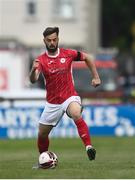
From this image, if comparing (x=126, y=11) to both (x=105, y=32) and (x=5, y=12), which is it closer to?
(x=105, y=32)

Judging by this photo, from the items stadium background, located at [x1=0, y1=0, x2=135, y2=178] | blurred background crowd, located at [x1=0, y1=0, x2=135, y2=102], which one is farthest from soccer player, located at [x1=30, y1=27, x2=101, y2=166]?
blurred background crowd, located at [x1=0, y1=0, x2=135, y2=102]

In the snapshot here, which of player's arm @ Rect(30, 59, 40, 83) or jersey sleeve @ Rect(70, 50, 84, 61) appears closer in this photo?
player's arm @ Rect(30, 59, 40, 83)

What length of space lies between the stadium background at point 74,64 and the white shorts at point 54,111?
204cm

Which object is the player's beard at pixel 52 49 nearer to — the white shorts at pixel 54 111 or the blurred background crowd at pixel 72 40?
the white shorts at pixel 54 111

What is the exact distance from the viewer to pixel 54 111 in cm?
1591

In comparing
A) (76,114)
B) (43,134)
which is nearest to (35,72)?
(76,114)

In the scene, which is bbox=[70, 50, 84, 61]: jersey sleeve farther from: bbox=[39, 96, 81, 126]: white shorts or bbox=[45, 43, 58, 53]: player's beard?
bbox=[39, 96, 81, 126]: white shorts

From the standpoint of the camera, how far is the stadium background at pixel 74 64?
29036mm

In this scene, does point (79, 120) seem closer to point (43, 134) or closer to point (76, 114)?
point (76, 114)

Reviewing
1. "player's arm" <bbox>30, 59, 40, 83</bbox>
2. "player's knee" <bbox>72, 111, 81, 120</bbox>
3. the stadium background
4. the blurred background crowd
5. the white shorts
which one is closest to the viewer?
"player's arm" <bbox>30, 59, 40, 83</bbox>

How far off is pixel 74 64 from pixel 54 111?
22.1 meters

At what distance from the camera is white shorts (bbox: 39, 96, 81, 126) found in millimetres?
15836

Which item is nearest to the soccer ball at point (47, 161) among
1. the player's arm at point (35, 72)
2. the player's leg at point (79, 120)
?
the player's leg at point (79, 120)

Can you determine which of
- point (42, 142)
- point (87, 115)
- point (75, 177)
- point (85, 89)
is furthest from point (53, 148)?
point (85, 89)
